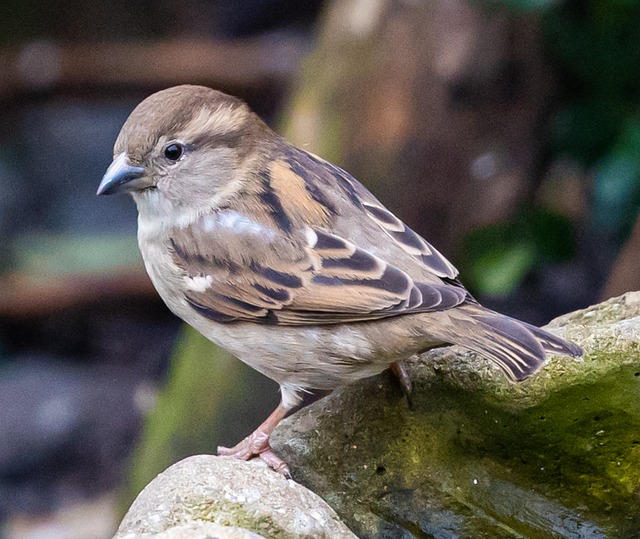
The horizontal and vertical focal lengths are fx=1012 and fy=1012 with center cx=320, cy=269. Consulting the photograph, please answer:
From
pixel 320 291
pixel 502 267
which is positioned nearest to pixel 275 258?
pixel 320 291

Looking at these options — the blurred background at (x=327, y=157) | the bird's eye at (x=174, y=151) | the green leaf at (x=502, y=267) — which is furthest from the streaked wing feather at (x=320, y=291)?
the green leaf at (x=502, y=267)

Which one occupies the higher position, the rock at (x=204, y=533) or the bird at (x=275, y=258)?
the bird at (x=275, y=258)

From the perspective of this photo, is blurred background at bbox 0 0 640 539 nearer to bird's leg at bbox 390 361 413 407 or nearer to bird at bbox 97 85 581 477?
bird at bbox 97 85 581 477

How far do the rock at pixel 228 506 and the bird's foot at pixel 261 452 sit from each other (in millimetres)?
417

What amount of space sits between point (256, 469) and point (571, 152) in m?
3.28

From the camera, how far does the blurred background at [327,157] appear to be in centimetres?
511

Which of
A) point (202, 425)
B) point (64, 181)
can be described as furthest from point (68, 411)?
point (64, 181)

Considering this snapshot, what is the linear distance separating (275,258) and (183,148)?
504 millimetres

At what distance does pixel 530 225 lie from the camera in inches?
207

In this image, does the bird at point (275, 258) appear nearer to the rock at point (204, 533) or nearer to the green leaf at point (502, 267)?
the rock at point (204, 533)

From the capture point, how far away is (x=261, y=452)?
3199 millimetres

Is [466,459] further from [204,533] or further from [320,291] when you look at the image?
[204,533]

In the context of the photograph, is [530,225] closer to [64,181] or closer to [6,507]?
[6,507]

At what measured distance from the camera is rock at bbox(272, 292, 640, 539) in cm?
305
